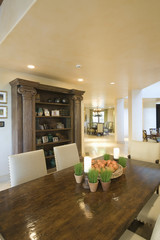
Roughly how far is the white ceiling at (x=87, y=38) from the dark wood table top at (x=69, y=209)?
5.98ft

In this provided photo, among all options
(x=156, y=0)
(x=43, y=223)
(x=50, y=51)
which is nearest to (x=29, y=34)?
(x=50, y=51)

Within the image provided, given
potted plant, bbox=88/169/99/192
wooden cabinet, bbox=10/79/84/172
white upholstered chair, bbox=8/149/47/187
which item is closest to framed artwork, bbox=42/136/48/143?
wooden cabinet, bbox=10/79/84/172

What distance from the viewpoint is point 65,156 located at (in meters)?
2.17

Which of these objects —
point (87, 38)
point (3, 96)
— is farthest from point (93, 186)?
point (3, 96)

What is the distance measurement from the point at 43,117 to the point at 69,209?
3.08m

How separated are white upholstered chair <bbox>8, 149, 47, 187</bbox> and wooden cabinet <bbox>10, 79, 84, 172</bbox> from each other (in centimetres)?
150

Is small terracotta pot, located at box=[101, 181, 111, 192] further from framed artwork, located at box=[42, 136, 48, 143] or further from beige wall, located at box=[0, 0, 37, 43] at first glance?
framed artwork, located at box=[42, 136, 48, 143]

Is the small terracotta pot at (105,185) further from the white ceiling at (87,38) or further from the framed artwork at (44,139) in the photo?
the framed artwork at (44,139)

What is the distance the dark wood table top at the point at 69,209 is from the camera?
0.85 metres

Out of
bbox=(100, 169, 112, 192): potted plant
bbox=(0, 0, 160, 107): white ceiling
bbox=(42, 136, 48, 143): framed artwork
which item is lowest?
bbox=(100, 169, 112, 192): potted plant

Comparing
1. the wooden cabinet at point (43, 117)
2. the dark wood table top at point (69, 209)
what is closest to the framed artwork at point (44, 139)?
the wooden cabinet at point (43, 117)

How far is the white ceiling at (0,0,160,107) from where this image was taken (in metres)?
1.48

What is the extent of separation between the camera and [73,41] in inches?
82.4

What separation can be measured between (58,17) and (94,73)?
207cm
